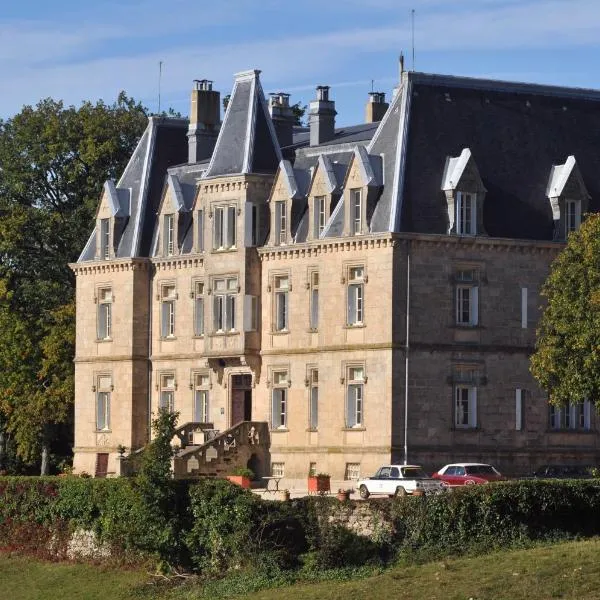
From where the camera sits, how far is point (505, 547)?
6462 cm

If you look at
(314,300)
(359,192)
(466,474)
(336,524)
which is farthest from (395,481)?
(336,524)

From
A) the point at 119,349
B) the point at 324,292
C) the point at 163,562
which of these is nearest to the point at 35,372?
the point at 119,349

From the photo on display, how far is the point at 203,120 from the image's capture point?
102 meters

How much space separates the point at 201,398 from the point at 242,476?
946cm

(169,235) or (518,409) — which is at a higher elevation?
(169,235)

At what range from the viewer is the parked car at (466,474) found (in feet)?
265

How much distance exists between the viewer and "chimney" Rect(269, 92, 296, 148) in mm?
99812

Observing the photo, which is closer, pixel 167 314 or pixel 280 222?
pixel 280 222

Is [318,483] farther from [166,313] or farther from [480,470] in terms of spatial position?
[166,313]

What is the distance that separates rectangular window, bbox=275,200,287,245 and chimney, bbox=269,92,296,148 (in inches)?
236

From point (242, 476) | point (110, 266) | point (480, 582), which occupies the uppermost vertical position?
point (110, 266)

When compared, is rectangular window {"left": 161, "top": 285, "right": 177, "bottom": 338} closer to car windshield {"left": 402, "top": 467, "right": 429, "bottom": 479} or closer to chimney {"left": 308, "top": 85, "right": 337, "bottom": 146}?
chimney {"left": 308, "top": 85, "right": 337, "bottom": 146}

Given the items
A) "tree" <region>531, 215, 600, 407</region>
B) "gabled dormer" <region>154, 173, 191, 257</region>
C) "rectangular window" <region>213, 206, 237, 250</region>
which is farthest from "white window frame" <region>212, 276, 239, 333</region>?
"tree" <region>531, 215, 600, 407</region>

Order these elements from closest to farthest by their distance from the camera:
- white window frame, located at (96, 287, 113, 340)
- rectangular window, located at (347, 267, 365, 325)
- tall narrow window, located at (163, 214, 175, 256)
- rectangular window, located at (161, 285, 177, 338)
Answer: rectangular window, located at (347, 267, 365, 325) → tall narrow window, located at (163, 214, 175, 256) → rectangular window, located at (161, 285, 177, 338) → white window frame, located at (96, 287, 113, 340)
